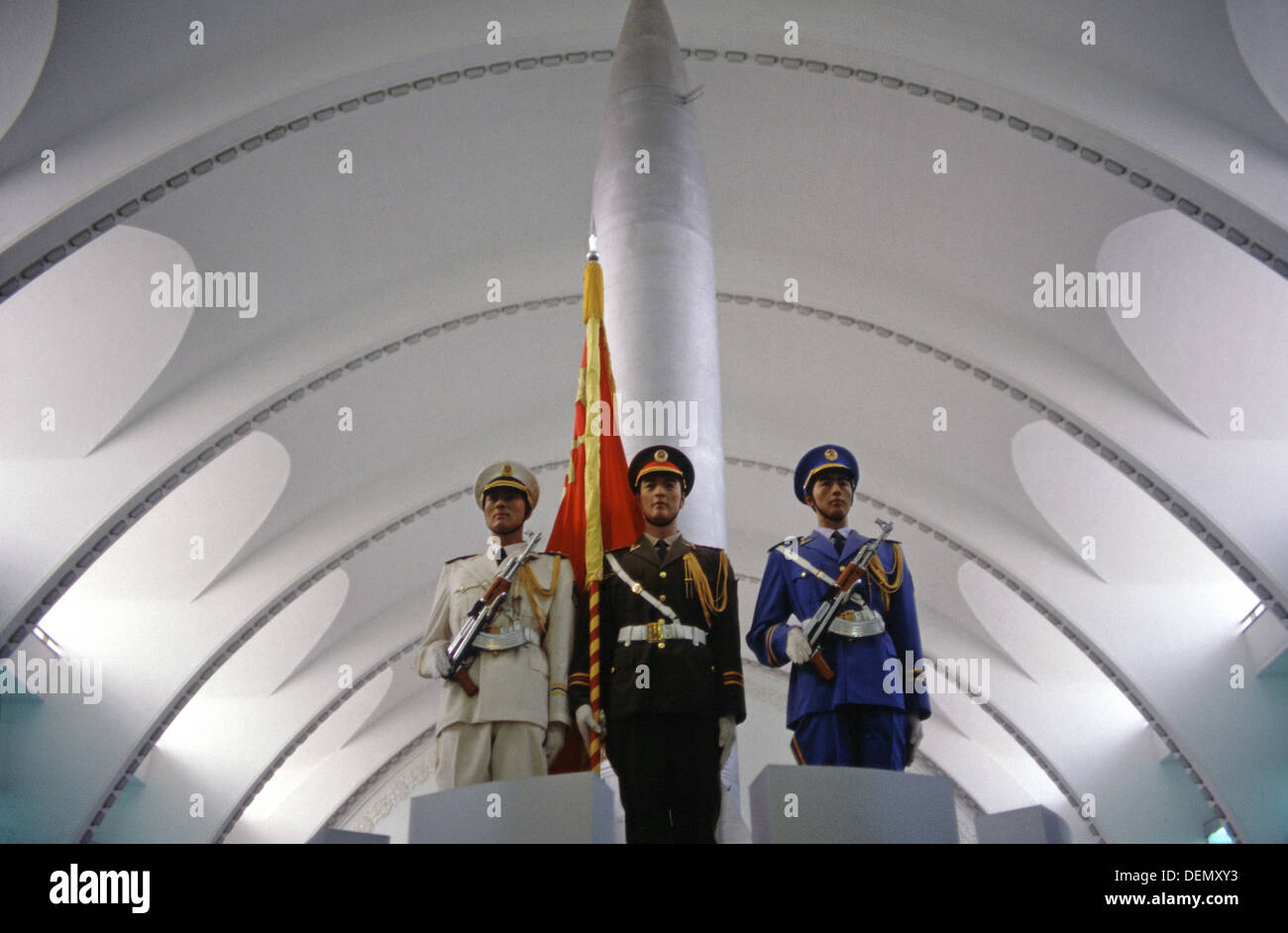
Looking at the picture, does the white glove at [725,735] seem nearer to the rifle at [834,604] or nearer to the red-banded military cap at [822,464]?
the rifle at [834,604]

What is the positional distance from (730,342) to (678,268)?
8.66 m

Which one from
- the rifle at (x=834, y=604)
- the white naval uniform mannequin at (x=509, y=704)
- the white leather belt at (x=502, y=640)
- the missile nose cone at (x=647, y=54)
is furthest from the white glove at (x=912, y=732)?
the missile nose cone at (x=647, y=54)

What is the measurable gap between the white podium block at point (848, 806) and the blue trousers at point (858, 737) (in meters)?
0.88

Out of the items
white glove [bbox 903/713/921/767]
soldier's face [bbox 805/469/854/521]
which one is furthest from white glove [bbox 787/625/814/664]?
soldier's face [bbox 805/469/854/521]

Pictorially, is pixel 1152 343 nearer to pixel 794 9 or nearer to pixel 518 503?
pixel 794 9

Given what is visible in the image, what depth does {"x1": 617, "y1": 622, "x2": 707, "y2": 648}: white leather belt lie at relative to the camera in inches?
177

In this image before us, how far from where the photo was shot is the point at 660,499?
487 centimetres

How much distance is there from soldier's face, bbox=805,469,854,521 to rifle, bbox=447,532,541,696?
4.19 ft

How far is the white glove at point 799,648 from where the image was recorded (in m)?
4.53

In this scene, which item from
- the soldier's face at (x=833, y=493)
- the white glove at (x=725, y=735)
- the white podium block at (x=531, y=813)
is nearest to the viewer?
the white podium block at (x=531, y=813)

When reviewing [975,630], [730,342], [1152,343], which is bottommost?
[975,630]

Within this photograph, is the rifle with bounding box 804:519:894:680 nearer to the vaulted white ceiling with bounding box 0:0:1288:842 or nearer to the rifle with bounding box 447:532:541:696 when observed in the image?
the rifle with bounding box 447:532:541:696
